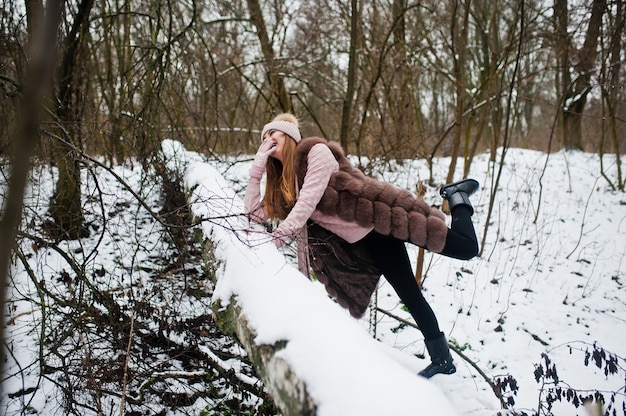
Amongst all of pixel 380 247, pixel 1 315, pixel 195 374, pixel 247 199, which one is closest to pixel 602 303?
pixel 380 247

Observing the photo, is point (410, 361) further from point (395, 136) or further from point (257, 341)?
point (395, 136)

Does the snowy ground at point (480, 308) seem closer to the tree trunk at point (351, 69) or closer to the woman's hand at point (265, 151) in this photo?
the woman's hand at point (265, 151)

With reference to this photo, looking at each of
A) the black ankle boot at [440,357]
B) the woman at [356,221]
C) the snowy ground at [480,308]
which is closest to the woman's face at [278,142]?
the woman at [356,221]

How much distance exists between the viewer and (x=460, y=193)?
2609 millimetres

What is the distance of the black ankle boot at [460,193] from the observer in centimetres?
254

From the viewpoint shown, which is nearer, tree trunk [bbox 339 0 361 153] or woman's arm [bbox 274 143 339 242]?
woman's arm [bbox 274 143 339 242]

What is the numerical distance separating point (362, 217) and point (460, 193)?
0.75 meters

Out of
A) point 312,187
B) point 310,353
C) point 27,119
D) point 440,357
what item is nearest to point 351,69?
point 312,187

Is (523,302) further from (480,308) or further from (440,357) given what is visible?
(440,357)

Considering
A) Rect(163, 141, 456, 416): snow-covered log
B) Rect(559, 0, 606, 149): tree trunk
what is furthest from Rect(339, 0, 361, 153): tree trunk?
Rect(163, 141, 456, 416): snow-covered log

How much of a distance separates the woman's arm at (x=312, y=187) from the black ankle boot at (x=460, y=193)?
830 millimetres

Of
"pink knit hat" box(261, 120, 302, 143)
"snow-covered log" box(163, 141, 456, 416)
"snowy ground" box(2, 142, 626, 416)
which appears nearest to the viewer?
"snow-covered log" box(163, 141, 456, 416)

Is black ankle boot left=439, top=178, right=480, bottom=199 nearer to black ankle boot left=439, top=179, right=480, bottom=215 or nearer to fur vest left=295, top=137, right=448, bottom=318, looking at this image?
black ankle boot left=439, top=179, right=480, bottom=215

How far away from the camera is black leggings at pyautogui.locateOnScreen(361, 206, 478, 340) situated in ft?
7.82
